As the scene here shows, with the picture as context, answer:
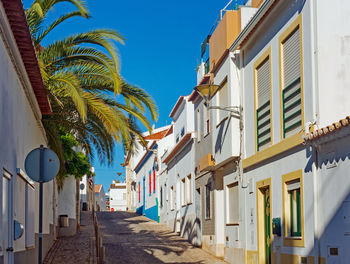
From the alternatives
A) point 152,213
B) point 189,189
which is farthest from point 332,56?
point 152,213

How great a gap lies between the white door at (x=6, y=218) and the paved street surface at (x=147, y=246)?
9.57 metres

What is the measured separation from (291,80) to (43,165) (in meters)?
6.02

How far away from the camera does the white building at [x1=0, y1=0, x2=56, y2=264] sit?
8.94 meters

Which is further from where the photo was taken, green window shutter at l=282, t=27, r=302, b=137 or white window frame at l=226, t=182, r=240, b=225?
white window frame at l=226, t=182, r=240, b=225

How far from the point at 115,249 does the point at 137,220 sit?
49.0 ft

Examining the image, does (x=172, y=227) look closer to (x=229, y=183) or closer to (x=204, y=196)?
(x=204, y=196)

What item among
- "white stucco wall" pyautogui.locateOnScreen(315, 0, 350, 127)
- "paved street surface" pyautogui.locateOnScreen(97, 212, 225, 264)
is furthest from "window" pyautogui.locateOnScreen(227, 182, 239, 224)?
"white stucco wall" pyautogui.locateOnScreen(315, 0, 350, 127)

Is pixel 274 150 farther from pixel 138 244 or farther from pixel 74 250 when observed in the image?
pixel 138 244

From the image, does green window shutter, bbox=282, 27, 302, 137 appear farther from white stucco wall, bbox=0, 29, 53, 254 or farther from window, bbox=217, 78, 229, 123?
white stucco wall, bbox=0, 29, 53, 254

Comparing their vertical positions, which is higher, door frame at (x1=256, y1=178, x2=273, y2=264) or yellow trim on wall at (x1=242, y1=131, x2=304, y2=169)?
yellow trim on wall at (x1=242, y1=131, x2=304, y2=169)

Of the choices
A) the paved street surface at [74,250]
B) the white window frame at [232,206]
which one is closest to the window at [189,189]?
the paved street surface at [74,250]

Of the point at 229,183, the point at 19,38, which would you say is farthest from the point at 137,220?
the point at 19,38

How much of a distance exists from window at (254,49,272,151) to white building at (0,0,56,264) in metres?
5.28

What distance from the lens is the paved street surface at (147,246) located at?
19.5 m
